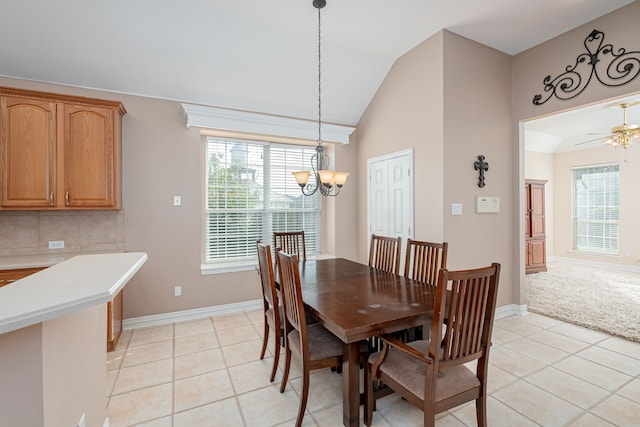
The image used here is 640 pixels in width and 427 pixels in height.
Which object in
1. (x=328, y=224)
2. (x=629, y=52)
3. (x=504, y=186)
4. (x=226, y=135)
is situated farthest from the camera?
(x=328, y=224)

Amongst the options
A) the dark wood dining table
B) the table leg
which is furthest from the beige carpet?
the table leg

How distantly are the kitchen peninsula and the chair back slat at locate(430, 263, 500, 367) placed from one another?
4.53 ft

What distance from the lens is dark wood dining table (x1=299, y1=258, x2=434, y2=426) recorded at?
1540 mm

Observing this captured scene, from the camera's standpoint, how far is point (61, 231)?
10.1 feet

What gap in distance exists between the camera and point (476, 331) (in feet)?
4.86

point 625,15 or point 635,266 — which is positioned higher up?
point 625,15

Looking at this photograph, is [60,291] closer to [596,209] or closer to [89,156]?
[89,156]

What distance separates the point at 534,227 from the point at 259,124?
586cm

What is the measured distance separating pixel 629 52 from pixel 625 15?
0.37 m

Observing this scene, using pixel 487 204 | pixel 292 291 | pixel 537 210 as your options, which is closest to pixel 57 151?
pixel 292 291

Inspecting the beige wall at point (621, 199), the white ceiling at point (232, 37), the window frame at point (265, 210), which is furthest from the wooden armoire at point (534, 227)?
the window frame at point (265, 210)

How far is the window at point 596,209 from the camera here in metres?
6.23

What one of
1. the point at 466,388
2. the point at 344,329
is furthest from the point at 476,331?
the point at 344,329

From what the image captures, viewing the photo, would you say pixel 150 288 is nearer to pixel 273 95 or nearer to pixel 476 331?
pixel 273 95
